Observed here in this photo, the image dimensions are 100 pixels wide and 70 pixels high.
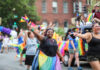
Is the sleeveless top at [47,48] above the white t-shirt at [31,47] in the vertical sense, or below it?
above

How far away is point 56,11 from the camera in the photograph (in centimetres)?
4556

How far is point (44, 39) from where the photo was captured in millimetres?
5977

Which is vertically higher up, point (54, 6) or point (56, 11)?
point (54, 6)

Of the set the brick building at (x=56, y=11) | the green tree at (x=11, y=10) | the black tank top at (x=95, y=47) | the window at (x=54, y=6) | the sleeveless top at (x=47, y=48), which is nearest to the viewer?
the black tank top at (x=95, y=47)

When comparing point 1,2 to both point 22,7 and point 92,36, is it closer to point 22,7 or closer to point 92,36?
point 22,7

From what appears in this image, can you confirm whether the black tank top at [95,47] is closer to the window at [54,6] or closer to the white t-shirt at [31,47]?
the white t-shirt at [31,47]

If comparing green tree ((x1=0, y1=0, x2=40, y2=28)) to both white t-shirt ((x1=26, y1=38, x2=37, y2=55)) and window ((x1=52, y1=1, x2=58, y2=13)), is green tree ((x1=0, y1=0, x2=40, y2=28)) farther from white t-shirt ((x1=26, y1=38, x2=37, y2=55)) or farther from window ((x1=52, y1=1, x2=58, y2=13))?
white t-shirt ((x1=26, y1=38, x2=37, y2=55))

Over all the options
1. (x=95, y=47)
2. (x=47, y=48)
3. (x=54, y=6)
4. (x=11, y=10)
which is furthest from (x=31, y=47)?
(x=54, y=6)

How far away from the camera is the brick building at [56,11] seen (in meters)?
44.6

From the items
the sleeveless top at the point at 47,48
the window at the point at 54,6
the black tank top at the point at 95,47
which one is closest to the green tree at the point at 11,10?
the window at the point at 54,6

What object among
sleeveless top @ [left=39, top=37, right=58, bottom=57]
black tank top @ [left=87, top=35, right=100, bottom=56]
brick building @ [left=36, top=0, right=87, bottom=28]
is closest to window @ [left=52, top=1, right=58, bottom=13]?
brick building @ [left=36, top=0, right=87, bottom=28]

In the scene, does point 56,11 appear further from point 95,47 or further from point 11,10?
point 95,47

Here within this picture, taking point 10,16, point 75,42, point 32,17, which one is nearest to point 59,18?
point 32,17

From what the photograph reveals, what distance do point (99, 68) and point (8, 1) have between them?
2966 cm
